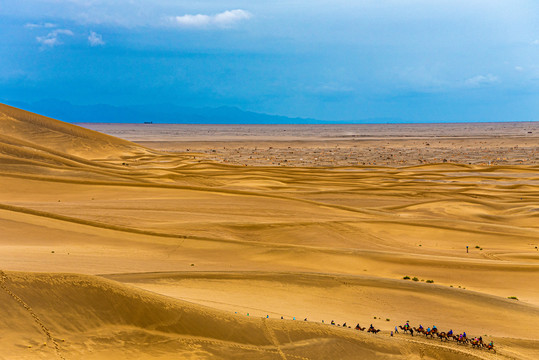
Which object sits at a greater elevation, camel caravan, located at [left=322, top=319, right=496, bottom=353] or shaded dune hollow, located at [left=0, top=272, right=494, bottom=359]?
shaded dune hollow, located at [left=0, top=272, right=494, bottom=359]

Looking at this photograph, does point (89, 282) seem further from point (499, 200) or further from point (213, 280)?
point (499, 200)

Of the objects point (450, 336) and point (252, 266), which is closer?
point (450, 336)

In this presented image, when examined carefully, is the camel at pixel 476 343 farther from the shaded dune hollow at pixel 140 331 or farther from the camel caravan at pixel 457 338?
the shaded dune hollow at pixel 140 331

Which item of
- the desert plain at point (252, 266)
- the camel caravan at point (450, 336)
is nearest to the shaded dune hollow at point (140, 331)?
the desert plain at point (252, 266)

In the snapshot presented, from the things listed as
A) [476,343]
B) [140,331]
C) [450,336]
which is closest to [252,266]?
[450,336]

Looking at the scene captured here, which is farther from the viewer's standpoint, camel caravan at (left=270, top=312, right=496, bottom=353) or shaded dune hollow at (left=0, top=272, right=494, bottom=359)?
camel caravan at (left=270, top=312, right=496, bottom=353)

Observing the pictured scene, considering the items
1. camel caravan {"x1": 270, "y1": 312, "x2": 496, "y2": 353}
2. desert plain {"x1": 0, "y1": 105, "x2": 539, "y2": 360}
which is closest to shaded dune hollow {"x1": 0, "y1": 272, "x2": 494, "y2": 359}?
desert plain {"x1": 0, "y1": 105, "x2": 539, "y2": 360}

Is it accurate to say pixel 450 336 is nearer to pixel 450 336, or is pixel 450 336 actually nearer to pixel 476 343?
pixel 450 336

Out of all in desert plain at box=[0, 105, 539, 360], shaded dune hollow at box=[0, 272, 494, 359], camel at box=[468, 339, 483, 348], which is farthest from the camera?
camel at box=[468, 339, 483, 348]

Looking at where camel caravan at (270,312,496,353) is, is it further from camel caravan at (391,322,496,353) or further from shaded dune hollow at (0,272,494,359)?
shaded dune hollow at (0,272,494,359)
